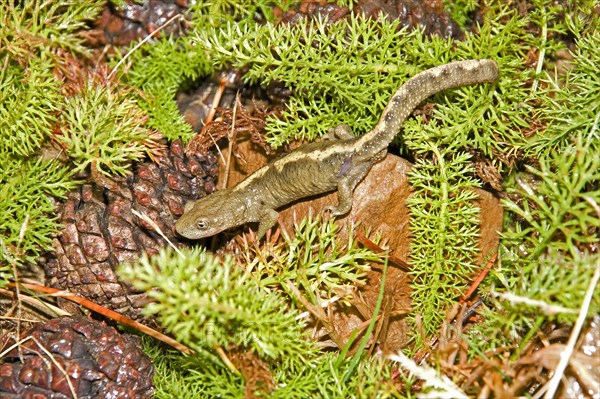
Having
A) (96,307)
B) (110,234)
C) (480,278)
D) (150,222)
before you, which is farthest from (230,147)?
(480,278)

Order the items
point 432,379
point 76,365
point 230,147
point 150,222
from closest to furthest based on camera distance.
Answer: point 432,379 → point 76,365 → point 150,222 → point 230,147

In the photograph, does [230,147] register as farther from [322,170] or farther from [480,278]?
[480,278]

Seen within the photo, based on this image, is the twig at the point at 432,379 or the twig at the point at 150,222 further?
the twig at the point at 150,222

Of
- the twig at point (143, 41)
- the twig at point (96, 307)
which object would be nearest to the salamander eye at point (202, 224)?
the twig at point (96, 307)

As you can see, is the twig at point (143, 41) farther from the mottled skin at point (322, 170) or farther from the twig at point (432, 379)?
the twig at point (432, 379)

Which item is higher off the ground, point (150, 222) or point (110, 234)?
point (150, 222)

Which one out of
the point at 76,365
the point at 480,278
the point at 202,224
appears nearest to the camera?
the point at 76,365

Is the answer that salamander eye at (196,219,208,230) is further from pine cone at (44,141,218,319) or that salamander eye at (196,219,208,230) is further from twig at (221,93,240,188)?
twig at (221,93,240,188)
